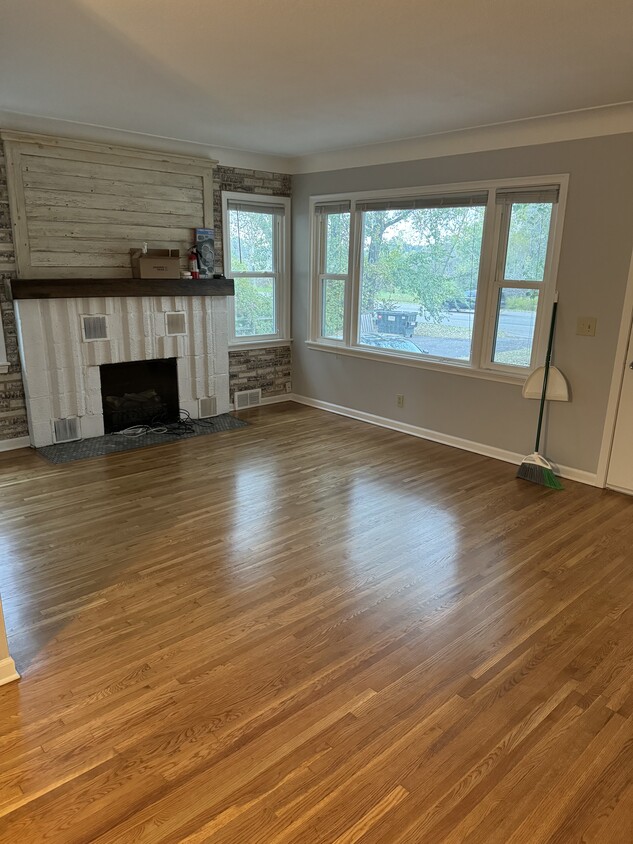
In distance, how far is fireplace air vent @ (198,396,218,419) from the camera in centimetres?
557

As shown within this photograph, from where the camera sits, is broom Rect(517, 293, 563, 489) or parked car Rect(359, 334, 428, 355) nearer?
broom Rect(517, 293, 563, 489)

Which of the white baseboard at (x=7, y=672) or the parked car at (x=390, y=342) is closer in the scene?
the white baseboard at (x=7, y=672)

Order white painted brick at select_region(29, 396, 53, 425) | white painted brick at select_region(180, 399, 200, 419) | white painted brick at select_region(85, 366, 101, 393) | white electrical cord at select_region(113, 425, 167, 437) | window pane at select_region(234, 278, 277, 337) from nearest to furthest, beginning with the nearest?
white painted brick at select_region(29, 396, 53, 425) < white painted brick at select_region(85, 366, 101, 393) < white electrical cord at select_region(113, 425, 167, 437) < white painted brick at select_region(180, 399, 200, 419) < window pane at select_region(234, 278, 277, 337)

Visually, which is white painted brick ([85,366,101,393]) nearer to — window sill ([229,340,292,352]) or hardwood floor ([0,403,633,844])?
hardwood floor ([0,403,633,844])

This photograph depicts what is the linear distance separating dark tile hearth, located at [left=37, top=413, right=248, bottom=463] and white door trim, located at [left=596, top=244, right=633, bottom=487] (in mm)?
3077

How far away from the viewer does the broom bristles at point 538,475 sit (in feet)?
13.2

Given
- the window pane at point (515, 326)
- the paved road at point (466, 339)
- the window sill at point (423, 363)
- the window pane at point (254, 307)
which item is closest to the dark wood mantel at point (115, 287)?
the window pane at point (254, 307)

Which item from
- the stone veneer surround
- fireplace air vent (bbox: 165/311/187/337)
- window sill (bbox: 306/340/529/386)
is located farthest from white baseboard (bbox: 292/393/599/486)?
fireplace air vent (bbox: 165/311/187/337)

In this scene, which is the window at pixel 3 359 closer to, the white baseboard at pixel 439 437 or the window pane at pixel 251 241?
the window pane at pixel 251 241

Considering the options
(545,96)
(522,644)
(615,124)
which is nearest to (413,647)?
(522,644)

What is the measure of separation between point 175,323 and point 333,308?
165 centimetres

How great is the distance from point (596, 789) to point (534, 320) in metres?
3.24

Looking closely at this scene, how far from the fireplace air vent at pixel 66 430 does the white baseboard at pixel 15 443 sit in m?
0.24

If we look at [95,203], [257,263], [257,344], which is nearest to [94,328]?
[95,203]
